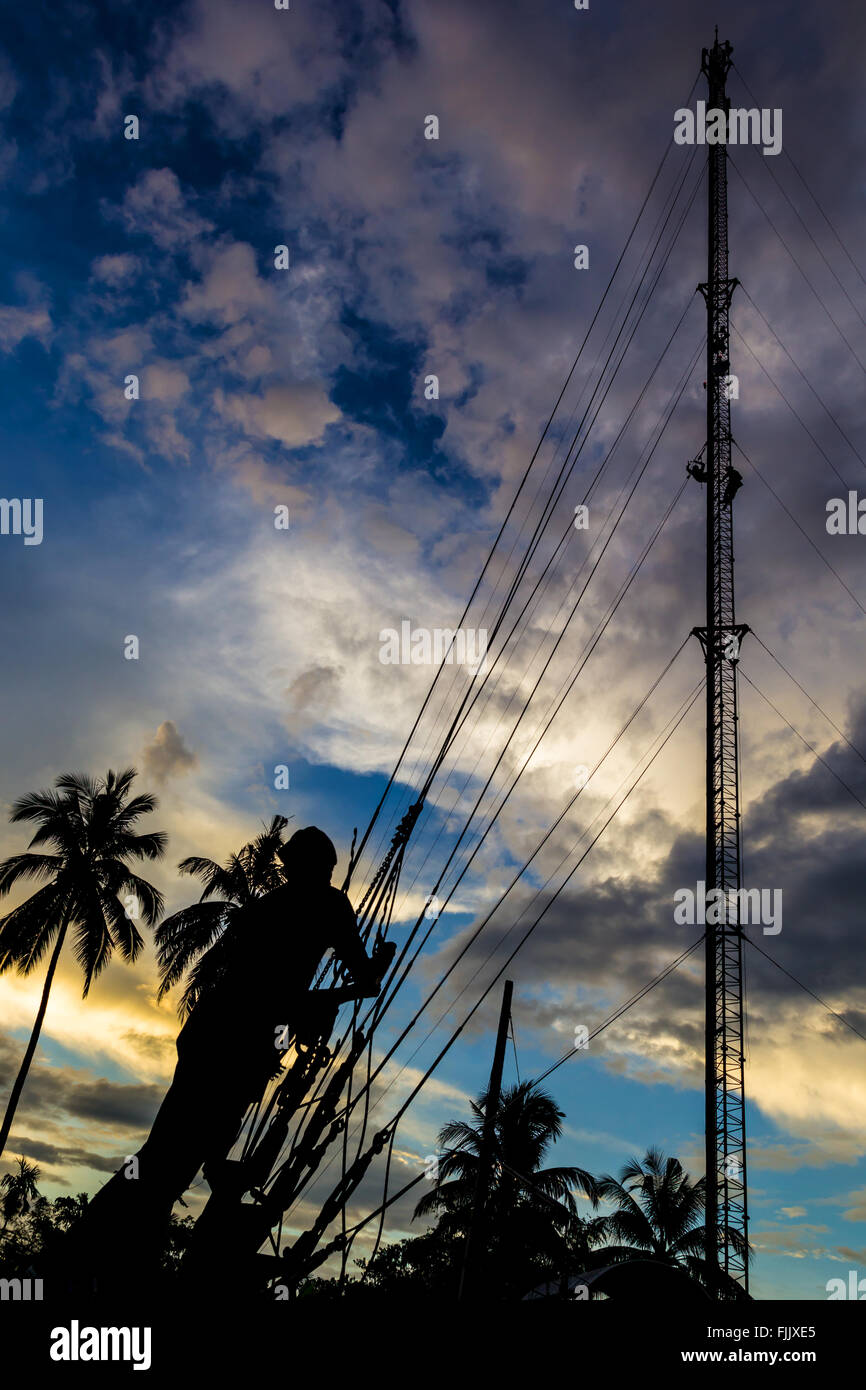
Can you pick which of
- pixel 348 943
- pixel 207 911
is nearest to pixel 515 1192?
pixel 207 911

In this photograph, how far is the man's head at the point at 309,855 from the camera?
4039mm

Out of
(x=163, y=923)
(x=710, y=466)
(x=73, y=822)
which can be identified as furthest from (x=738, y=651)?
(x=73, y=822)

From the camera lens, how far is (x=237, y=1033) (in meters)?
3.69

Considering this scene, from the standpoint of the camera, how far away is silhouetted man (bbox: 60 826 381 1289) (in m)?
3.32

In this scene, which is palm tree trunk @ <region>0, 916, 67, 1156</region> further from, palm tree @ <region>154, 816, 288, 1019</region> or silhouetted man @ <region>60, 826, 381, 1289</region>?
silhouetted man @ <region>60, 826, 381, 1289</region>

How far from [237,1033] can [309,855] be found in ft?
2.76

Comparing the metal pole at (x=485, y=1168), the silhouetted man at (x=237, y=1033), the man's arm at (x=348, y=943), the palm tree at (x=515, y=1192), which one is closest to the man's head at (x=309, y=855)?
the silhouetted man at (x=237, y=1033)

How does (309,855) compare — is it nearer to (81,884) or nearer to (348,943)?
(348,943)

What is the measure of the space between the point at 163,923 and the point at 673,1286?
66.5 feet

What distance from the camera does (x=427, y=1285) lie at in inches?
1104

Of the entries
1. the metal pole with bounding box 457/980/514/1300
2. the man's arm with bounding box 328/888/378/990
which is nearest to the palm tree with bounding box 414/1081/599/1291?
the metal pole with bounding box 457/980/514/1300

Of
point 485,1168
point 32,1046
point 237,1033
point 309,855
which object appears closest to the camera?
point 237,1033
